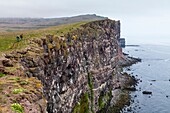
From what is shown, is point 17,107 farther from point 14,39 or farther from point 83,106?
point 83,106

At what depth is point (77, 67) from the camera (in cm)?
7056

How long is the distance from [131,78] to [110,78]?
158 ft

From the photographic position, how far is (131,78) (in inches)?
6093

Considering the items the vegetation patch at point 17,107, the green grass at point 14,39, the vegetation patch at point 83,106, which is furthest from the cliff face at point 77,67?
the vegetation patch at point 17,107

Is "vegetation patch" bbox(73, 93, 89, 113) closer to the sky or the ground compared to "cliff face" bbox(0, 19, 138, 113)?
closer to the ground

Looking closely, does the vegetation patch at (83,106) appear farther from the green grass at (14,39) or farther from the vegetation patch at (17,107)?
the vegetation patch at (17,107)

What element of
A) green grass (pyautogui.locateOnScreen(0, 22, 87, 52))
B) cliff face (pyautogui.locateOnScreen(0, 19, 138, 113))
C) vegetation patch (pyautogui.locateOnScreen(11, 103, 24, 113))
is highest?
green grass (pyautogui.locateOnScreen(0, 22, 87, 52))

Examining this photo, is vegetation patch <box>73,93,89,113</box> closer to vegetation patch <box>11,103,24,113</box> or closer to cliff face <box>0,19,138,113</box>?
cliff face <box>0,19,138,113</box>

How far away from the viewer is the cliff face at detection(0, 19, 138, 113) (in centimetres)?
4248

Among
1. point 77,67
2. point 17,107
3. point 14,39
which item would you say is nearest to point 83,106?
point 77,67

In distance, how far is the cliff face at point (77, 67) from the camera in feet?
139

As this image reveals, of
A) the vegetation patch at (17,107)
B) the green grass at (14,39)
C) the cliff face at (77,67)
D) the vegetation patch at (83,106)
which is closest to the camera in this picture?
the vegetation patch at (17,107)

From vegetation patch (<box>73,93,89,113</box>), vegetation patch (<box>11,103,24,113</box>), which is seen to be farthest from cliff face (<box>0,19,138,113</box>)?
vegetation patch (<box>11,103,24,113</box>)

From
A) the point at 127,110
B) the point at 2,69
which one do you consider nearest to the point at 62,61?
the point at 2,69
